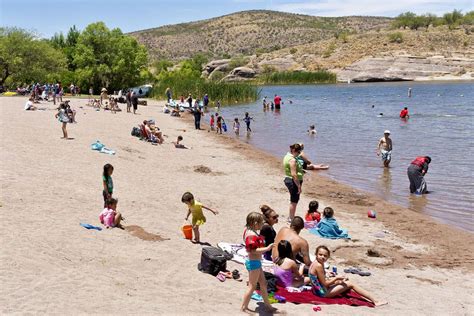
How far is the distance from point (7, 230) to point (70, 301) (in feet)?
10.4

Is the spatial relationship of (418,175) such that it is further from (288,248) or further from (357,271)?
(288,248)

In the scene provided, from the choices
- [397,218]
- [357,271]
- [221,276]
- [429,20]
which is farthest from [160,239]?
[429,20]

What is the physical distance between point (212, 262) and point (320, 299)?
1.82 meters

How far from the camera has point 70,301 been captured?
698cm

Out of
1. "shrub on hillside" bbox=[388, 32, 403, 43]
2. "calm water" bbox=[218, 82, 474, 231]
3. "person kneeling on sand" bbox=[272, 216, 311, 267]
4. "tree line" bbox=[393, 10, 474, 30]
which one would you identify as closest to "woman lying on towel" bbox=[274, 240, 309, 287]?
"person kneeling on sand" bbox=[272, 216, 311, 267]

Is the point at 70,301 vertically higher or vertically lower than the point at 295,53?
lower

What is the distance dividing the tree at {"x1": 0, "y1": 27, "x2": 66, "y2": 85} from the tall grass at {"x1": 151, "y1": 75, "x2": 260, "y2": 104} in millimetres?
11581

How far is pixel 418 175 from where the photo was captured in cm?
1578

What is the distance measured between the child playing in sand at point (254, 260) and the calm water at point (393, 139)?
24.2ft

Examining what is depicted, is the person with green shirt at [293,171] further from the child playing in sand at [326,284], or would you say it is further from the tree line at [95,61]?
the tree line at [95,61]

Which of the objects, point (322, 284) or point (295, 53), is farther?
point (295, 53)

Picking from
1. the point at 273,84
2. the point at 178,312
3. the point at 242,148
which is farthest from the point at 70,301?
the point at 273,84

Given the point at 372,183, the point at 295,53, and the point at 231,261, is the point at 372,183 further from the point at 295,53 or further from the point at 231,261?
the point at 295,53

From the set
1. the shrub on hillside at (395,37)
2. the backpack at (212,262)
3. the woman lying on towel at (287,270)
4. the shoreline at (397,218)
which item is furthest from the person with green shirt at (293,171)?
the shrub on hillside at (395,37)
